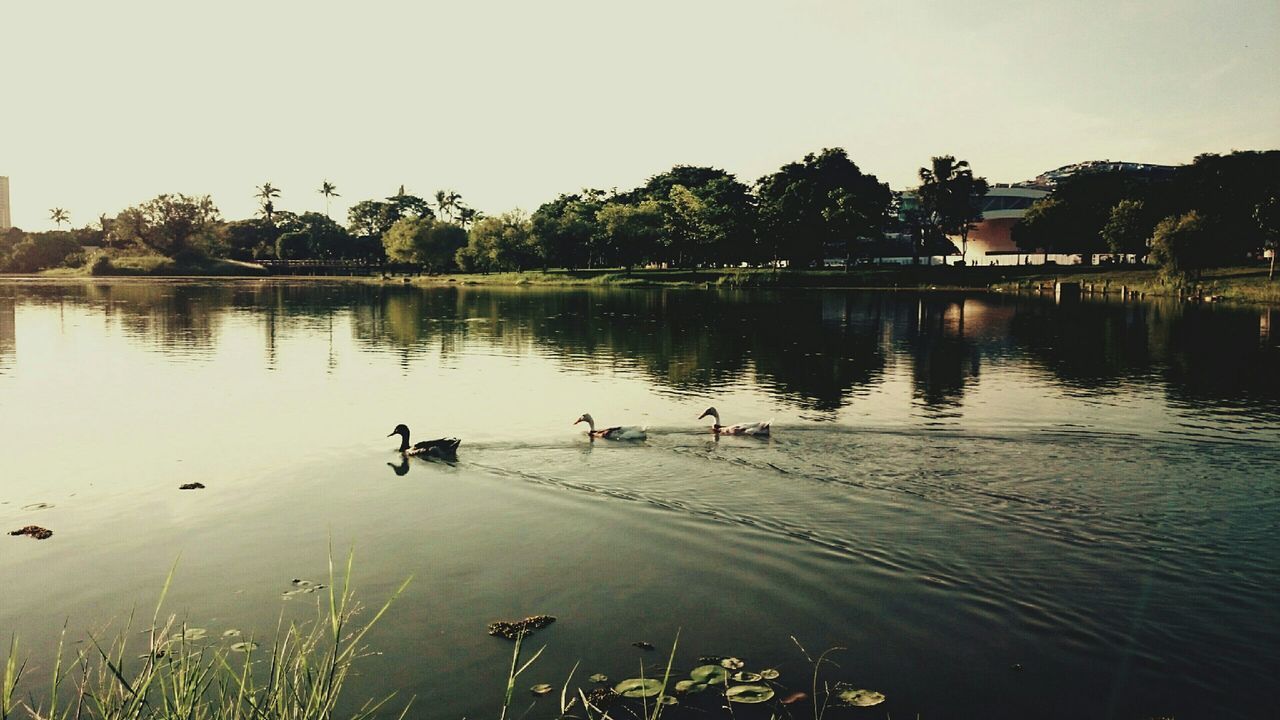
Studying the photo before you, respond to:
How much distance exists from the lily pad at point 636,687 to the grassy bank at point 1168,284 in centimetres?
9534

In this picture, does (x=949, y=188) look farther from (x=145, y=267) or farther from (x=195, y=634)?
(x=145, y=267)

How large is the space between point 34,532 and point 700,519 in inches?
483

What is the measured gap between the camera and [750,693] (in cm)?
1056

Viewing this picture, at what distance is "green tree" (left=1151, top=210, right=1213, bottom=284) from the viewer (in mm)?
95812

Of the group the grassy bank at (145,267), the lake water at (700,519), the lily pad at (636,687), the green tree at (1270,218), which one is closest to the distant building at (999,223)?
the green tree at (1270,218)

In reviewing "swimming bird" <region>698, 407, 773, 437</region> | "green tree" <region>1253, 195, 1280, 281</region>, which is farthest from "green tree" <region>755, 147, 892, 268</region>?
"swimming bird" <region>698, 407, 773, 437</region>

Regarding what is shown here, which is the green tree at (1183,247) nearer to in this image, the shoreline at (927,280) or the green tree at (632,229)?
the shoreline at (927,280)

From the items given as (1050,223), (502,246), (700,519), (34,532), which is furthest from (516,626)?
(502,246)

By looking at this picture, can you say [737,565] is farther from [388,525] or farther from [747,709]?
[388,525]

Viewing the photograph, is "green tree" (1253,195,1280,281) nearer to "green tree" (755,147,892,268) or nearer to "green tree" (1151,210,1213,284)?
"green tree" (1151,210,1213,284)

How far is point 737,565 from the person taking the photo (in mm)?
14859

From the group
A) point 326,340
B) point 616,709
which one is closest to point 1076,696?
point 616,709

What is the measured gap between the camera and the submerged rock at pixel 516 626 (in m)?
12.1

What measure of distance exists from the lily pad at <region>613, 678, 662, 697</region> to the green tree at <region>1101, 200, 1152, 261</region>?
126 metres
